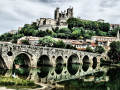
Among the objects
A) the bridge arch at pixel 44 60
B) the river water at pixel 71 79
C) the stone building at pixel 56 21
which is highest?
the stone building at pixel 56 21

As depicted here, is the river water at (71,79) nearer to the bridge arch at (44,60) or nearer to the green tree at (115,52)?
the bridge arch at (44,60)

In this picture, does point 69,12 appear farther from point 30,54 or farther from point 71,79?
point 71,79

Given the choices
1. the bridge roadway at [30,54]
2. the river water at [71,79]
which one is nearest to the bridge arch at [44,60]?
the bridge roadway at [30,54]

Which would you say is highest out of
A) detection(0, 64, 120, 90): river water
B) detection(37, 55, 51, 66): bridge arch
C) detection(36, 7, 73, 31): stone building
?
detection(36, 7, 73, 31): stone building

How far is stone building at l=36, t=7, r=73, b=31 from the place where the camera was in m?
113

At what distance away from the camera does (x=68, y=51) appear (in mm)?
53562

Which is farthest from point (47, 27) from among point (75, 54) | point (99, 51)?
point (75, 54)

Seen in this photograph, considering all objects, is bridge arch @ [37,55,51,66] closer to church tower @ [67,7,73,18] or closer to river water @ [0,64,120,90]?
river water @ [0,64,120,90]

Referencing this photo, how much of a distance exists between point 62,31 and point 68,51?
5239 centimetres

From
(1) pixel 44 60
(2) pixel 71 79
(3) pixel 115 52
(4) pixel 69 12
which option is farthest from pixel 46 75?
(4) pixel 69 12

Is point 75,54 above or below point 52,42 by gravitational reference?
below

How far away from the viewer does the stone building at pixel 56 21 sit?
370ft

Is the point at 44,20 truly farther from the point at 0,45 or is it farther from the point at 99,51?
the point at 0,45

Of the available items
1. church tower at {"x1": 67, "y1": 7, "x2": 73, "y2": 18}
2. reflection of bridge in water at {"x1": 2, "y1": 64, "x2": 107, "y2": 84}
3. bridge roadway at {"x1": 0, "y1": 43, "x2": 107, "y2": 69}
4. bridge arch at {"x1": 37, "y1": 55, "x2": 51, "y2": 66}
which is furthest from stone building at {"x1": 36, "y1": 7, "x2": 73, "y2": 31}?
reflection of bridge in water at {"x1": 2, "y1": 64, "x2": 107, "y2": 84}
